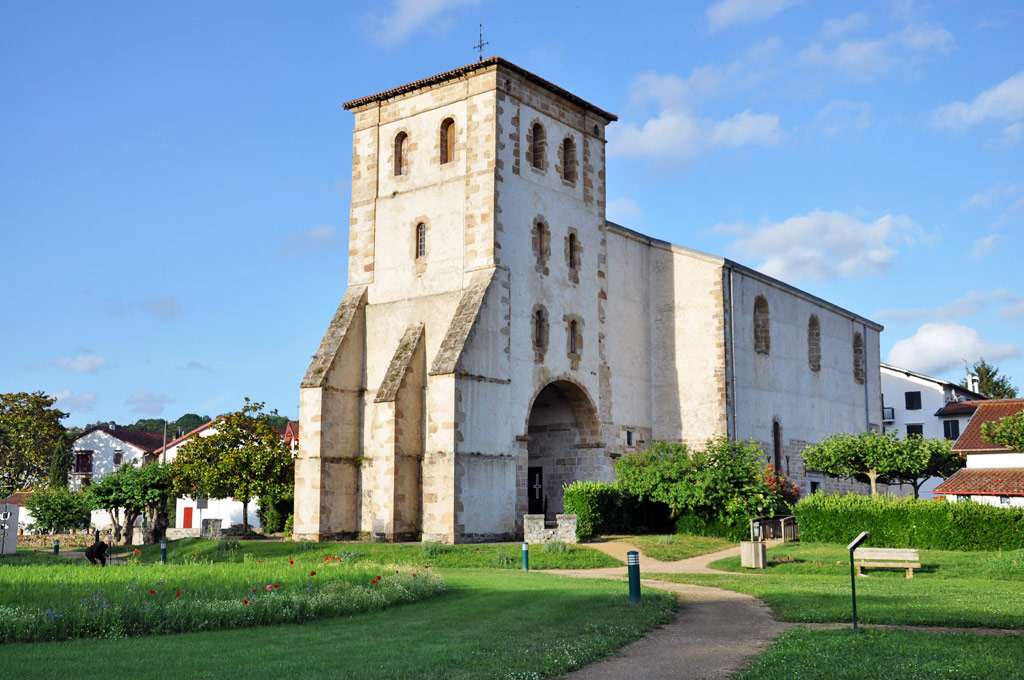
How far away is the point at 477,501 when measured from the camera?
95.0 ft

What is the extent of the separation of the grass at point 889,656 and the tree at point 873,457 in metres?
25.1

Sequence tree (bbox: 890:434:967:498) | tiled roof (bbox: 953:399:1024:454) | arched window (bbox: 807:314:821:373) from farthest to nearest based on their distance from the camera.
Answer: arched window (bbox: 807:314:821:373) → tiled roof (bbox: 953:399:1024:454) → tree (bbox: 890:434:967:498)

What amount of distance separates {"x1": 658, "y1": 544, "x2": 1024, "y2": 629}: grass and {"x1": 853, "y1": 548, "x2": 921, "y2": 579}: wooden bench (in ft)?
0.91

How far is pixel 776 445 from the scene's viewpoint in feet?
128

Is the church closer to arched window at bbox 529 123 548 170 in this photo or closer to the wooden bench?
arched window at bbox 529 123 548 170

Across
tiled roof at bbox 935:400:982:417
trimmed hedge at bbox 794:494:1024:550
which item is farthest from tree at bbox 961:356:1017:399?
trimmed hedge at bbox 794:494:1024:550

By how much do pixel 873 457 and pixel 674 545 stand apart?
505 inches

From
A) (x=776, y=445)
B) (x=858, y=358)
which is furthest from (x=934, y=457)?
(x=858, y=358)

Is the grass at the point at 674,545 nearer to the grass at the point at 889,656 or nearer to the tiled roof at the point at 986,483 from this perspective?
the tiled roof at the point at 986,483

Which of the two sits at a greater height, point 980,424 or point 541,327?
point 541,327

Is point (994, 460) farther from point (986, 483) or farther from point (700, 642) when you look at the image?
point (700, 642)

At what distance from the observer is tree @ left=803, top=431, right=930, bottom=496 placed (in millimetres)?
35969

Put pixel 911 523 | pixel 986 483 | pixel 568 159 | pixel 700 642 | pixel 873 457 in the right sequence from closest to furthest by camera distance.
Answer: pixel 700 642, pixel 911 523, pixel 986 483, pixel 568 159, pixel 873 457

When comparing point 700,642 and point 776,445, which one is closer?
point 700,642
